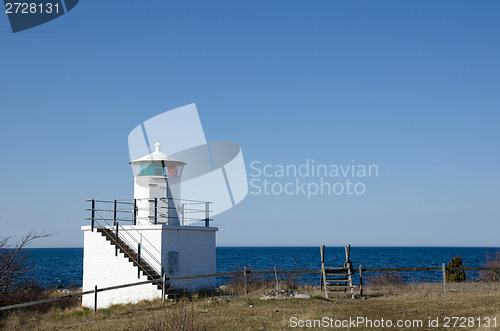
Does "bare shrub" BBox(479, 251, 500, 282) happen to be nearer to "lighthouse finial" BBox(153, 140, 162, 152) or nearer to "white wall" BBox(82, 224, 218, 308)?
"white wall" BBox(82, 224, 218, 308)

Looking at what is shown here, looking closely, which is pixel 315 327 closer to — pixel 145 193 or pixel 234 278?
pixel 145 193

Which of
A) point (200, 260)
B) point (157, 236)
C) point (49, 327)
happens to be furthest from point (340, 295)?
point (49, 327)

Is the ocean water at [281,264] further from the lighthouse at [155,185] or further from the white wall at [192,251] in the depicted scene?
the white wall at [192,251]

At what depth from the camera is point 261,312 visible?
15.3m

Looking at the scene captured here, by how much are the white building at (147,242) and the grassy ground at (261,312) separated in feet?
3.69

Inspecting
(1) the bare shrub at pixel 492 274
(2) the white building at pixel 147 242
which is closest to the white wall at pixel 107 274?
(2) the white building at pixel 147 242

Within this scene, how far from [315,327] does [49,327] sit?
7.69 m

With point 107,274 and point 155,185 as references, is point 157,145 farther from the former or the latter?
point 107,274

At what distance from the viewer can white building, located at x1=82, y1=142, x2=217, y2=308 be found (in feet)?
65.1

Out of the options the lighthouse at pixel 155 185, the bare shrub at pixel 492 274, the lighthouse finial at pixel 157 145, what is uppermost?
the lighthouse finial at pixel 157 145

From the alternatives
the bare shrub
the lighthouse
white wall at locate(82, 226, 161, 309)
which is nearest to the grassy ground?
white wall at locate(82, 226, 161, 309)

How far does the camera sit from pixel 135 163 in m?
20.8

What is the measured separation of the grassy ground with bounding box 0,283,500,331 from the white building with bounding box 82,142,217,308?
3.69 ft

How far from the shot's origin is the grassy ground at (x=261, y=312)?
13430 millimetres
